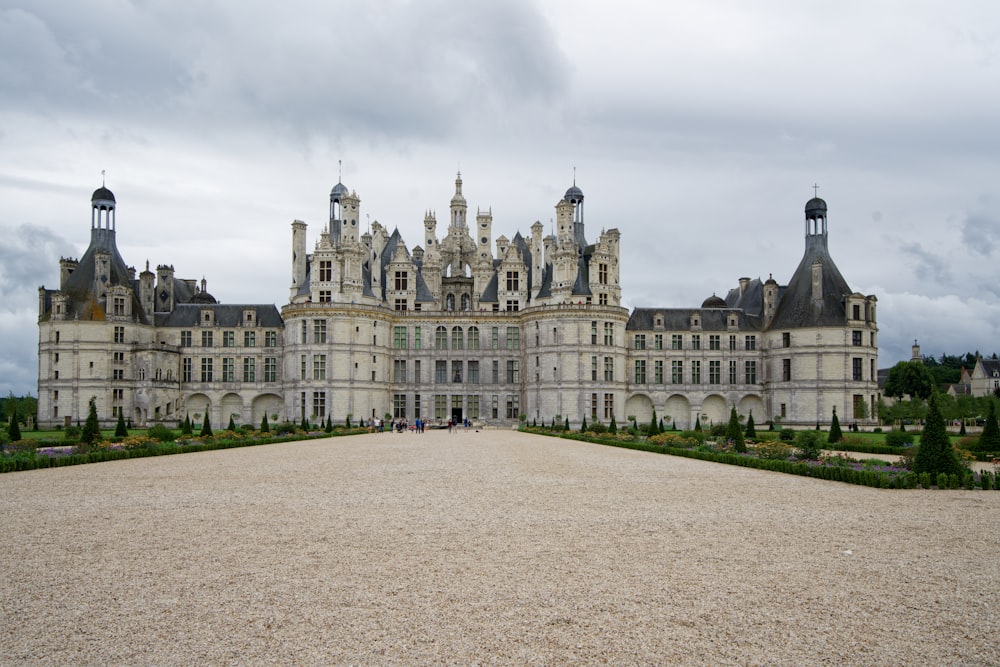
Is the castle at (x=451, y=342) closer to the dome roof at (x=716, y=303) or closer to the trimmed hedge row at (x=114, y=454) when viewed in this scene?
the dome roof at (x=716, y=303)

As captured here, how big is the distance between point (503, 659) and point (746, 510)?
10.1m

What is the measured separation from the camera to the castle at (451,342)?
6306 centimetres

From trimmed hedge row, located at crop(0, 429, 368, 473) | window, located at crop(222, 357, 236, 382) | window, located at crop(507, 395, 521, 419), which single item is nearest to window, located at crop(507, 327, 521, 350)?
window, located at crop(507, 395, 521, 419)

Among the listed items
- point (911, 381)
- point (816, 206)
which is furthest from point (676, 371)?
point (911, 381)

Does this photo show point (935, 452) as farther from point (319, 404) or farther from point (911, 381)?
point (911, 381)

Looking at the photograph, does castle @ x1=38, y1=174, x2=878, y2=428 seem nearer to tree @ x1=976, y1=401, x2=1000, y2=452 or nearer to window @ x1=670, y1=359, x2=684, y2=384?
window @ x1=670, y1=359, x2=684, y2=384

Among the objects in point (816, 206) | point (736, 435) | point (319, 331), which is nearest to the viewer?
point (736, 435)

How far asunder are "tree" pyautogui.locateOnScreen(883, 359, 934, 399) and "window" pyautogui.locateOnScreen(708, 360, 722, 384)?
27.8m

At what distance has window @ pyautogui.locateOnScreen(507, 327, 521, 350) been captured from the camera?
69.0m

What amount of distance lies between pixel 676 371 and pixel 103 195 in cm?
4779

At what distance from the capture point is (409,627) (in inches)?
368

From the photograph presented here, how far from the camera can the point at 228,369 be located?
68500 millimetres

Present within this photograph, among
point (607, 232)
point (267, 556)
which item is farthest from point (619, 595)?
point (607, 232)

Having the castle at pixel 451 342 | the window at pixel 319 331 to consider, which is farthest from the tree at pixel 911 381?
the window at pixel 319 331
